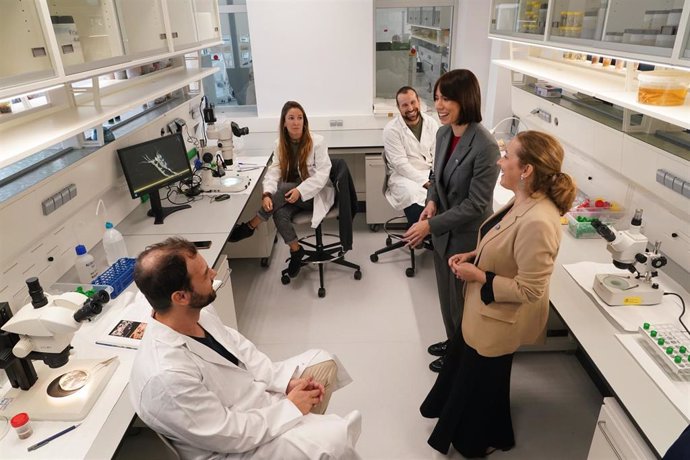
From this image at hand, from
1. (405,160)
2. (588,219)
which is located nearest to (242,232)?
(405,160)

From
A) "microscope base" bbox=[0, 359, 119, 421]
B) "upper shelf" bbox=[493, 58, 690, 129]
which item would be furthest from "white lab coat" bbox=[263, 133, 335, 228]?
"microscope base" bbox=[0, 359, 119, 421]

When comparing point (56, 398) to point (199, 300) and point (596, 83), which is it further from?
point (596, 83)

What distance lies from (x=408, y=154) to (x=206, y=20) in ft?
5.70

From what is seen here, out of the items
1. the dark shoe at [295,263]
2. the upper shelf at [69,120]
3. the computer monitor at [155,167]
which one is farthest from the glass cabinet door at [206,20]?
the dark shoe at [295,263]

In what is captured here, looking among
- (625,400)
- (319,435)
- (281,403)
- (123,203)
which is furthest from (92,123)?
(625,400)

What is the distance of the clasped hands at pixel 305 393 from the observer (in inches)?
60.4

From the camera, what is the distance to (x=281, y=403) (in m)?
1.48

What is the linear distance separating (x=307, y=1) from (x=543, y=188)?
Result: 310 centimetres

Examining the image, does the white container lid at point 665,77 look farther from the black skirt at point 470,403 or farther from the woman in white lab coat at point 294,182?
the woman in white lab coat at point 294,182

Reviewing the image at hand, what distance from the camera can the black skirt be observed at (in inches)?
69.1

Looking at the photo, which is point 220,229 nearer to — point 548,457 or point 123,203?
point 123,203

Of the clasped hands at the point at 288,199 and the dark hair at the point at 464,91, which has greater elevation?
the dark hair at the point at 464,91

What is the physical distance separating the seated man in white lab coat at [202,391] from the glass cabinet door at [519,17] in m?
2.17

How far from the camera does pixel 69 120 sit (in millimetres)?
1847
